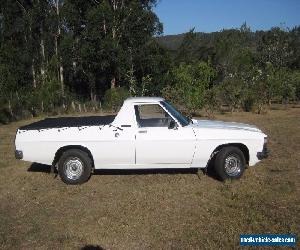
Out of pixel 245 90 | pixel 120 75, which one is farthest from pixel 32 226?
pixel 120 75

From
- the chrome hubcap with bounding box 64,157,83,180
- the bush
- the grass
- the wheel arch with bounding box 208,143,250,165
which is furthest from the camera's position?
the bush

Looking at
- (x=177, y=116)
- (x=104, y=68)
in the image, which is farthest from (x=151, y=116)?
(x=104, y=68)

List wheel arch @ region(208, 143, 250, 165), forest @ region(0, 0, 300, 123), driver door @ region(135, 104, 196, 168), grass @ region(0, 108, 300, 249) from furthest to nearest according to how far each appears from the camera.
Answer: forest @ region(0, 0, 300, 123)
wheel arch @ region(208, 143, 250, 165)
driver door @ region(135, 104, 196, 168)
grass @ region(0, 108, 300, 249)

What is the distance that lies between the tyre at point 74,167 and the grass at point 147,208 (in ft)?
0.61

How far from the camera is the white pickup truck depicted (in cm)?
843

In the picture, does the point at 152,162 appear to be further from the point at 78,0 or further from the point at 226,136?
the point at 78,0

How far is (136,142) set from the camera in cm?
842

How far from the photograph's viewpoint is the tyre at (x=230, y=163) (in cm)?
847

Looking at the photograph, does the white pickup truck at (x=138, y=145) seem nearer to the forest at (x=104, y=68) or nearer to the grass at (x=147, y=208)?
the grass at (x=147, y=208)

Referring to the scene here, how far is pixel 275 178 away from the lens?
8.83 meters

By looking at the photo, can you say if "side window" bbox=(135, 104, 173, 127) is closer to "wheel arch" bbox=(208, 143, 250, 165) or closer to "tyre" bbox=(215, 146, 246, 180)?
"wheel arch" bbox=(208, 143, 250, 165)

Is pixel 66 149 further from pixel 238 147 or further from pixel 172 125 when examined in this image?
pixel 238 147

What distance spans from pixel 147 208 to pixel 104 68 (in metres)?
25.9

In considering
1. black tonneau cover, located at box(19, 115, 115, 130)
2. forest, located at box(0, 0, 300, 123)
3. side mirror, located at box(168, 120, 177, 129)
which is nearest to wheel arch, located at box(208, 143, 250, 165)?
side mirror, located at box(168, 120, 177, 129)
